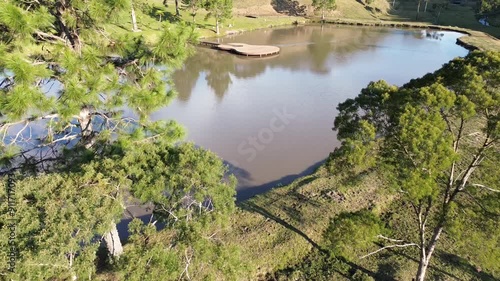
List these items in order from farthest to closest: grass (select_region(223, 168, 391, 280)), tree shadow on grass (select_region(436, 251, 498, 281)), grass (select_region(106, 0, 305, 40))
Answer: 1. grass (select_region(106, 0, 305, 40))
2. grass (select_region(223, 168, 391, 280))
3. tree shadow on grass (select_region(436, 251, 498, 281))

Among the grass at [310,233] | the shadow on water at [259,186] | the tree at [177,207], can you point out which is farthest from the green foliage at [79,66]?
the shadow on water at [259,186]

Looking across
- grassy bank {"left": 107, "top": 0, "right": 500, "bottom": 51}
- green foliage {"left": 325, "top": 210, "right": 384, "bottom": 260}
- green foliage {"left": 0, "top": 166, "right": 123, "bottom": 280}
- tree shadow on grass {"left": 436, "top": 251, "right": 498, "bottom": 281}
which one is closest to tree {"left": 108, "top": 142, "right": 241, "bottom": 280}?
green foliage {"left": 0, "top": 166, "right": 123, "bottom": 280}

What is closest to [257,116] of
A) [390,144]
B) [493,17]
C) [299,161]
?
[299,161]

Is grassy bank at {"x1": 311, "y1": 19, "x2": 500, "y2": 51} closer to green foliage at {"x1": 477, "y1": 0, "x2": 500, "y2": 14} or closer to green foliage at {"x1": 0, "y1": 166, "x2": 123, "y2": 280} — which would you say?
green foliage at {"x1": 477, "y1": 0, "x2": 500, "y2": 14}

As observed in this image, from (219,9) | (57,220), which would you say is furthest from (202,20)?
(57,220)

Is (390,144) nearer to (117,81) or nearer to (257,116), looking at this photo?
(117,81)

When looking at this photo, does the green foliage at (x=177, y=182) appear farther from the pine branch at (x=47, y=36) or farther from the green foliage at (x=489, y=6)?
the green foliage at (x=489, y=6)
